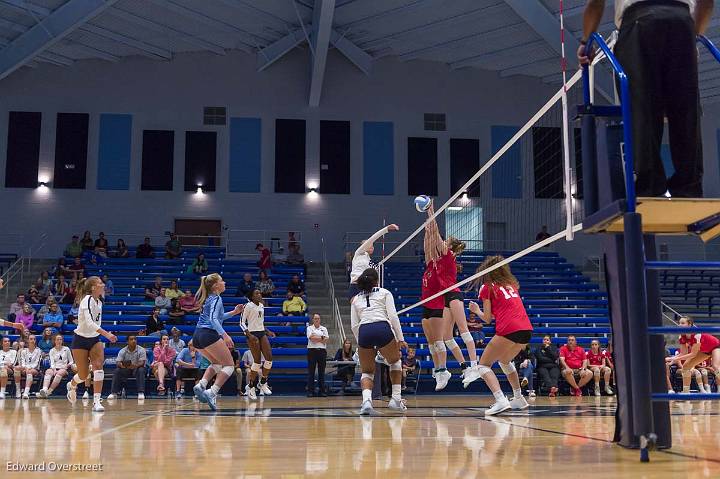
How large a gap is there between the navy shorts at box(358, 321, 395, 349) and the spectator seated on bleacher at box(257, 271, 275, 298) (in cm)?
1203

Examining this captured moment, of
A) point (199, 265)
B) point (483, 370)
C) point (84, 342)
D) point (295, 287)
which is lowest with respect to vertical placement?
point (483, 370)

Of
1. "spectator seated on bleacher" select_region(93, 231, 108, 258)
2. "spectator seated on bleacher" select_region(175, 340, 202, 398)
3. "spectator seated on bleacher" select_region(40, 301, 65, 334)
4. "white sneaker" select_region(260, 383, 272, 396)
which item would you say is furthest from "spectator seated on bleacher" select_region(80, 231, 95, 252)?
"white sneaker" select_region(260, 383, 272, 396)

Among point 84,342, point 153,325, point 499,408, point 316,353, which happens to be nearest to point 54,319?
point 153,325

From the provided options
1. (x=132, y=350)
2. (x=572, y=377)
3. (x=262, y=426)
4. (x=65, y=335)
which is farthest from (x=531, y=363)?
(x=65, y=335)

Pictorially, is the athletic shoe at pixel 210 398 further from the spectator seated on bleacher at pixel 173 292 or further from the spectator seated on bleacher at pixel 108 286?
the spectator seated on bleacher at pixel 108 286

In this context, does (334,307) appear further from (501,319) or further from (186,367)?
(501,319)

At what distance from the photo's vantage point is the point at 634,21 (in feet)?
13.3

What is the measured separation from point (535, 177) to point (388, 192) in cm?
522

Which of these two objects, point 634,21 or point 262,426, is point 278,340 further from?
point 634,21

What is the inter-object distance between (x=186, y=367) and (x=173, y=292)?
461 cm

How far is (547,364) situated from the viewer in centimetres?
1616

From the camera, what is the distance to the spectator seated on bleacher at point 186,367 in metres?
15.7

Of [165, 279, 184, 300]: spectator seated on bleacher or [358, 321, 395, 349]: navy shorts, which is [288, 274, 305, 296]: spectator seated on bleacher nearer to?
[165, 279, 184, 300]: spectator seated on bleacher

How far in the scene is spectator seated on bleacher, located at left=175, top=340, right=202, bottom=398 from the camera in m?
15.7
